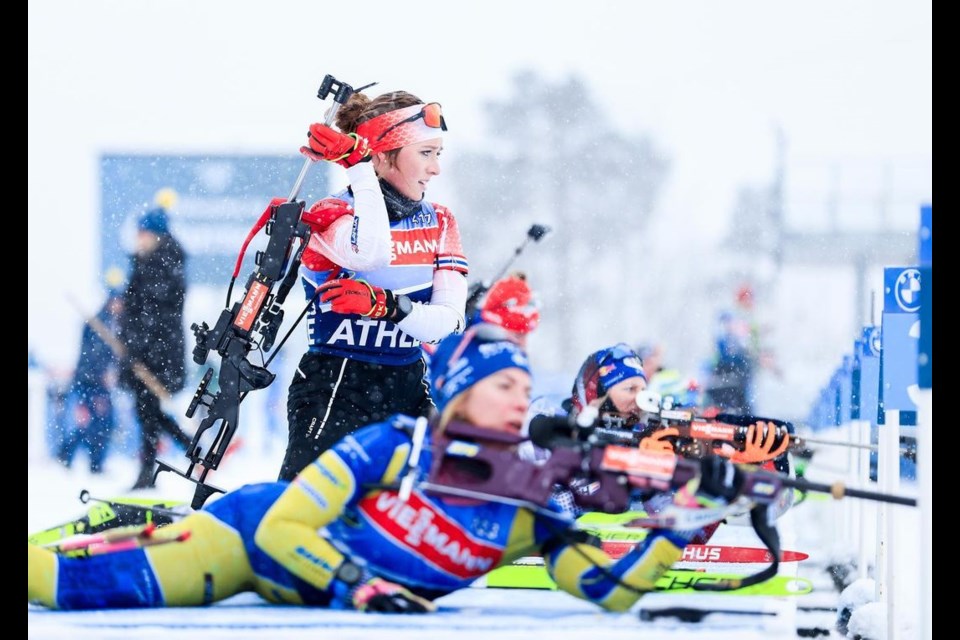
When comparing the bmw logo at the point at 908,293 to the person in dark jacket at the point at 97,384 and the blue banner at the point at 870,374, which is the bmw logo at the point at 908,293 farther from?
the person in dark jacket at the point at 97,384

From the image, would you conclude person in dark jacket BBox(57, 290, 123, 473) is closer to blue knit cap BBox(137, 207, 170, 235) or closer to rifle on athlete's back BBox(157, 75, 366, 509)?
blue knit cap BBox(137, 207, 170, 235)

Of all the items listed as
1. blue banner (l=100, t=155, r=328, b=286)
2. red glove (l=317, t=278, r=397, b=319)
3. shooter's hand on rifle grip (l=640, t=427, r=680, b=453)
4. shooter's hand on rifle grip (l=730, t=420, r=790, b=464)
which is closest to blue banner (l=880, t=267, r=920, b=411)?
shooter's hand on rifle grip (l=730, t=420, r=790, b=464)

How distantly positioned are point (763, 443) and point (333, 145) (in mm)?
1791

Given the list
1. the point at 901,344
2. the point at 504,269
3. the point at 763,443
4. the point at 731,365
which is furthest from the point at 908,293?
the point at 731,365

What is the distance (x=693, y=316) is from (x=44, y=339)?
18.7m

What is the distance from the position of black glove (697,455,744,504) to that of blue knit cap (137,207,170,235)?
6.80 m

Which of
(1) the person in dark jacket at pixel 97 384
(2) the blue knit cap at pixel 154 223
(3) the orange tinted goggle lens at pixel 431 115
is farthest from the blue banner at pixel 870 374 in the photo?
(1) the person in dark jacket at pixel 97 384

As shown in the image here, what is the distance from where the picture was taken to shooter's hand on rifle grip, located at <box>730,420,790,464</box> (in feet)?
15.7

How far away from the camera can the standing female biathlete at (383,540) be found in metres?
3.32

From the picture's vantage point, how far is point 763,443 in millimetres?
4840

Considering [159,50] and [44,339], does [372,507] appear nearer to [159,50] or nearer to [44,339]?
[44,339]

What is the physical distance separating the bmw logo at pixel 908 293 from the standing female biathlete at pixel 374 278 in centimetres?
146
